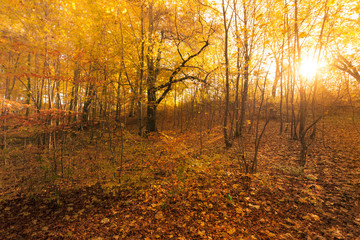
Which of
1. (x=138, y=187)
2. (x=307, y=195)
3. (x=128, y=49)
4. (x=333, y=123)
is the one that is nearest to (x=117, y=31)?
(x=128, y=49)

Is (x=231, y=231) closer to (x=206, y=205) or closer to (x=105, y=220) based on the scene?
(x=206, y=205)

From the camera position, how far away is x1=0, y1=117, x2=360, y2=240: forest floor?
2.67m

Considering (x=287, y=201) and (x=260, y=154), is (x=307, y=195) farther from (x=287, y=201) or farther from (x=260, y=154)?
(x=260, y=154)

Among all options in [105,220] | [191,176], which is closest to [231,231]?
[191,176]

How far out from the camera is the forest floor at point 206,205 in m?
2.67

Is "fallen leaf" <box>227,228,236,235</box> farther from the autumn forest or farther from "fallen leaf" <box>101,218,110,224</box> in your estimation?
"fallen leaf" <box>101,218,110,224</box>

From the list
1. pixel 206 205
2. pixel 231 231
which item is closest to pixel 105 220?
pixel 206 205

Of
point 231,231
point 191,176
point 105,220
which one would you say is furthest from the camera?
point 191,176

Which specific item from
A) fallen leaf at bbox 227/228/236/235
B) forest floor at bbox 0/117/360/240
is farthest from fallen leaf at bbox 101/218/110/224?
fallen leaf at bbox 227/228/236/235

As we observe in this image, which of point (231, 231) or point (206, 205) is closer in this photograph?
point (231, 231)

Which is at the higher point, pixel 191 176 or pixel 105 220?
pixel 191 176

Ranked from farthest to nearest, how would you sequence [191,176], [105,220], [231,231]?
[191,176] < [105,220] < [231,231]

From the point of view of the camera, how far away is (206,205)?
3.32 metres

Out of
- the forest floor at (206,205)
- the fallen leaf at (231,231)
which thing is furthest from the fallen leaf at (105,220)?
the fallen leaf at (231,231)
